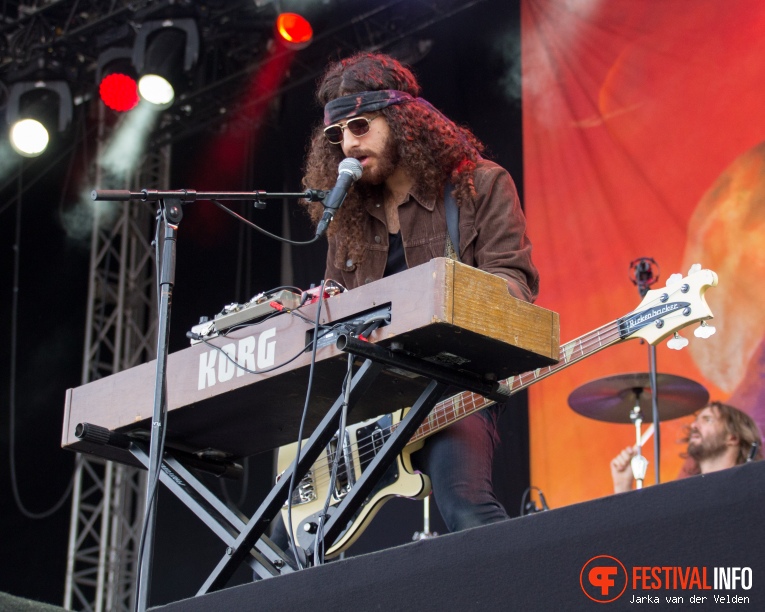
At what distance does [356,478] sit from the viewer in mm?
3293

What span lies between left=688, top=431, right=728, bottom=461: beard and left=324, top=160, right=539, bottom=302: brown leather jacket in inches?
105

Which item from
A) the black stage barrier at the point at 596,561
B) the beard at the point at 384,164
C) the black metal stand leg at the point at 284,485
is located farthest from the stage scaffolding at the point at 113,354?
the black stage barrier at the point at 596,561

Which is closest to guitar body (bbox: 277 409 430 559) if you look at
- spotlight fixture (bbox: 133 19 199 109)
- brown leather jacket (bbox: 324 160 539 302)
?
brown leather jacket (bbox: 324 160 539 302)

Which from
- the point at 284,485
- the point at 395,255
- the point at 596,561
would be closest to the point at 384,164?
the point at 395,255

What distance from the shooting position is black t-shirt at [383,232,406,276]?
10.5ft

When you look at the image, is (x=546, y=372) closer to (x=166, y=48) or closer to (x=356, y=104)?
(x=356, y=104)

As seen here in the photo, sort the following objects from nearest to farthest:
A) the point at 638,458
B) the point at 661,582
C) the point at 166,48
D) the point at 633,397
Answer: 1. the point at 661,582
2. the point at 638,458
3. the point at 633,397
4. the point at 166,48

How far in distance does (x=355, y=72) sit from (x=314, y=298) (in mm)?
897

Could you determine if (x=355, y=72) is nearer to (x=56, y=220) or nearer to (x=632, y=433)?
(x=632, y=433)

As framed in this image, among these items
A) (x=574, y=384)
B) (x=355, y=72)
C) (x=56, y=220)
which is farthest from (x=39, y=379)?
(x=355, y=72)

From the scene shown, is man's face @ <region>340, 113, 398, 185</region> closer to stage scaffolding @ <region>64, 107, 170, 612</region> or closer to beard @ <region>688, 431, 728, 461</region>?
beard @ <region>688, 431, 728, 461</region>

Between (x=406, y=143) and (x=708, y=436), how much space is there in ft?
9.62

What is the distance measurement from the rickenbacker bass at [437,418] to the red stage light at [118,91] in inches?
172

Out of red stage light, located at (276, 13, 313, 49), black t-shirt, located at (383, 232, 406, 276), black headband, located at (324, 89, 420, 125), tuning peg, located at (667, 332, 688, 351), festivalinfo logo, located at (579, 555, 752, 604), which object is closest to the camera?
festivalinfo logo, located at (579, 555, 752, 604)
